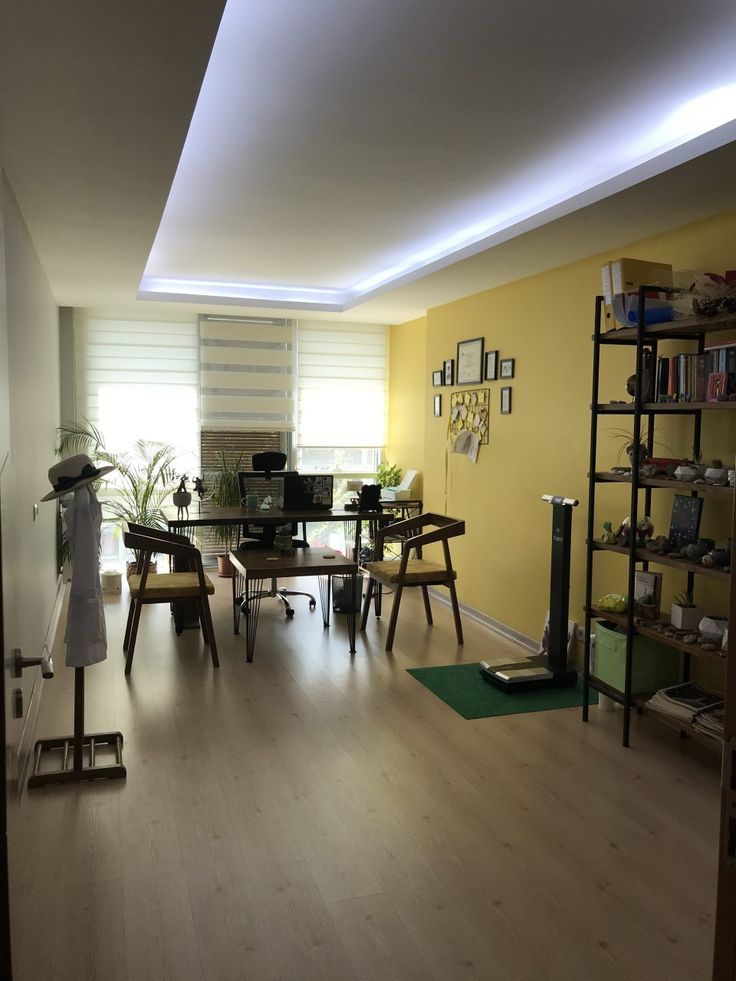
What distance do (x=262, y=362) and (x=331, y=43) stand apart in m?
5.65

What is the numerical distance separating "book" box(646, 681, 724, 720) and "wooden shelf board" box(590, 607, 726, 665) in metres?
0.19

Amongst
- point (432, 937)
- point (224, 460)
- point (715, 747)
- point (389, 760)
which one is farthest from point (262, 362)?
point (432, 937)

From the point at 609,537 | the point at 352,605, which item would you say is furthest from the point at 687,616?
the point at 352,605

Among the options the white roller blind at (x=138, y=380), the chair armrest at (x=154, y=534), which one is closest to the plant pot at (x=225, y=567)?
the white roller blind at (x=138, y=380)

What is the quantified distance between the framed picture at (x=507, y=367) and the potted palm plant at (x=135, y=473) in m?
3.59

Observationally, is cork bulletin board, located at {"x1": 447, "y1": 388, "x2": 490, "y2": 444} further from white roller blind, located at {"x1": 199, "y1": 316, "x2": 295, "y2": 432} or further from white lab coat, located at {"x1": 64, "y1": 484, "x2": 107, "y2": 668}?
white lab coat, located at {"x1": 64, "y1": 484, "x2": 107, "y2": 668}

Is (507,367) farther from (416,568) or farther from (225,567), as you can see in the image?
(225,567)

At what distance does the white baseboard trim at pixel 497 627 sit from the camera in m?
5.62

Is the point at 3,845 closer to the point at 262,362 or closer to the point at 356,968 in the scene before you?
the point at 356,968

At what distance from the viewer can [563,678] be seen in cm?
484

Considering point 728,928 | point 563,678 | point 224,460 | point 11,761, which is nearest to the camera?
point 728,928

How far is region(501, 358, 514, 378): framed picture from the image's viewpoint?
5.84 meters

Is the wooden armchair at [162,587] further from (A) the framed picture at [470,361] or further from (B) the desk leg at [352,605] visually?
(A) the framed picture at [470,361]

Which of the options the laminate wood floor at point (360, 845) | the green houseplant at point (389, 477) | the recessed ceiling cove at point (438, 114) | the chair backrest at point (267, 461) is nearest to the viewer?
the laminate wood floor at point (360, 845)
